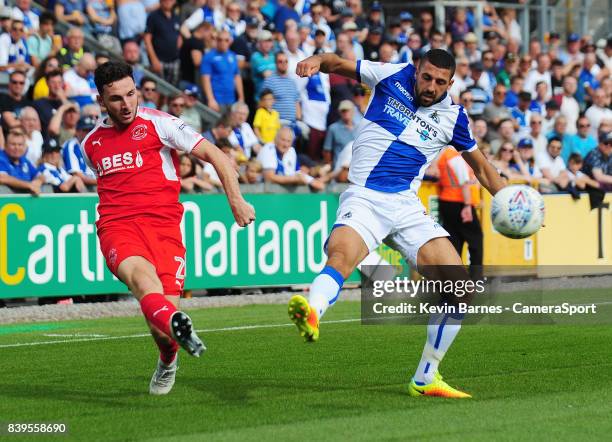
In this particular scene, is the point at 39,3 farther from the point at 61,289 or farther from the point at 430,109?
the point at 430,109

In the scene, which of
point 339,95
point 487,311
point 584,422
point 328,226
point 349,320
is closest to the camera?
point 584,422

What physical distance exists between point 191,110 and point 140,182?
11.7 metres

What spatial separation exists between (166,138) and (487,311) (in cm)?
882

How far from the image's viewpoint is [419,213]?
391 inches

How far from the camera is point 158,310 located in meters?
8.73

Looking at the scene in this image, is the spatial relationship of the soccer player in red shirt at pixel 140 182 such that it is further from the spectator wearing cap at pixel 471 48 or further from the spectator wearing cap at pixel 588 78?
the spectator wearing cap at pixel 588 78

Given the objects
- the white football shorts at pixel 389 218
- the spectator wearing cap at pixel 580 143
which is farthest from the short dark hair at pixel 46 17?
the white football shorts at pixel 389 218

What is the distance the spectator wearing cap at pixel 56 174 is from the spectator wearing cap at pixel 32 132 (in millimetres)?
355

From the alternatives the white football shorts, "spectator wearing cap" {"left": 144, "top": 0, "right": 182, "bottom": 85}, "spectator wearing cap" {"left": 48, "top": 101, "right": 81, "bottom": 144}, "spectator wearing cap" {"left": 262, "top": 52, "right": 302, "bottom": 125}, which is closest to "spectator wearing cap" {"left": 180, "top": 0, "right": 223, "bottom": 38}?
"spectator wearing cap" {"left": 144, "top": 0, "right": 182, "bottom": 85}

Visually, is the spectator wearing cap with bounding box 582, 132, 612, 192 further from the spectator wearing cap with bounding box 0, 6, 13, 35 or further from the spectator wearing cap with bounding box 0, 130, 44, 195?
the spectator wearing cap with bounding box 0, 130, 44, 195

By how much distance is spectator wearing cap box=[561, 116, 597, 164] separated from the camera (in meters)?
25.3

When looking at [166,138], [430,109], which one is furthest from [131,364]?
[430,109]
